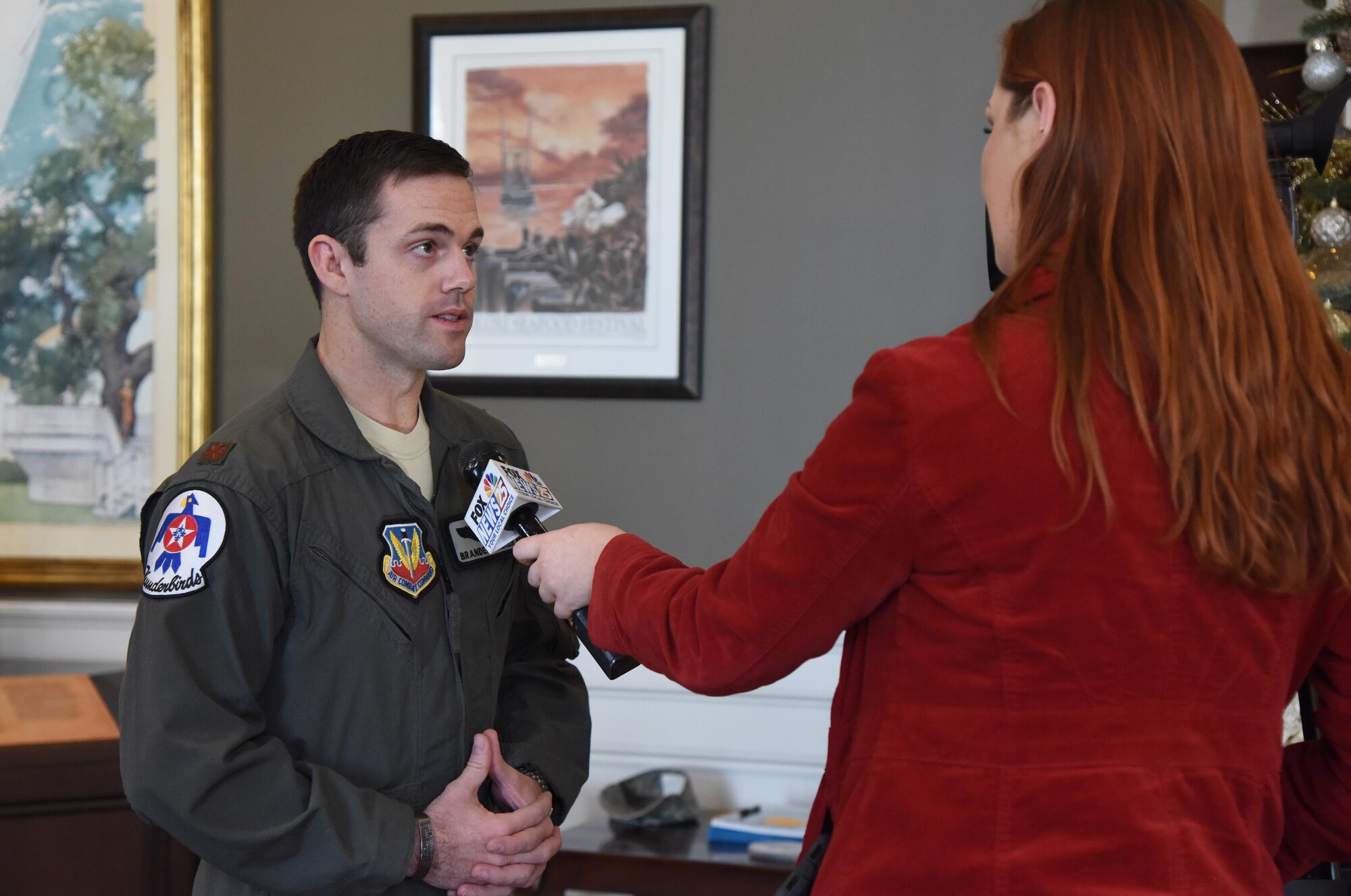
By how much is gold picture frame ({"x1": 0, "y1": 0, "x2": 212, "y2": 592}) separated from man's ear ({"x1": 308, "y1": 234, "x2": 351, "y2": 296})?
138 cm

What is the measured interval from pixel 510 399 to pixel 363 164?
3.97ft

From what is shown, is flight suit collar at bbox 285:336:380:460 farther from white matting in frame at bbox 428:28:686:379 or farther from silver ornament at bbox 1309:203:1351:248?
silver ornament at bbox 1309:203:1351:248

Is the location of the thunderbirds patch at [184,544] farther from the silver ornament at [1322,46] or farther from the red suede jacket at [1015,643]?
the silver ornament at [1322,46]

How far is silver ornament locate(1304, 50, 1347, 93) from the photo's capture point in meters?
2.04

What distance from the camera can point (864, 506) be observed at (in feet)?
3.37

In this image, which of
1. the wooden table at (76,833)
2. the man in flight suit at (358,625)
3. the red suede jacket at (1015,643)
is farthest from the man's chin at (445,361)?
the wooden table at (76,833)

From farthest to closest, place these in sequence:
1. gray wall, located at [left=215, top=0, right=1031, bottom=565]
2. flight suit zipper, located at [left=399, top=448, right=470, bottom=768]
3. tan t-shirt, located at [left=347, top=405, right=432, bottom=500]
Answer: gray wall, located at [left=215, top=0, right=1031, bottom=565] < tan t-shirt, located at [left=347, top=405, right=432, bottom=500] < flight suit zipper, located at [left=399, top=448, right=470, bottom=768]

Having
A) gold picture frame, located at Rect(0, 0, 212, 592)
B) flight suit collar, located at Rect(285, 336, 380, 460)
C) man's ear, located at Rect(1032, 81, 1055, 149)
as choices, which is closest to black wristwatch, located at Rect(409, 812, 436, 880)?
flight suit collar, located at Rect(285, 336, 380, 460)

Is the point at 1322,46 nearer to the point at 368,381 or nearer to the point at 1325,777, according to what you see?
the point at 1325,777

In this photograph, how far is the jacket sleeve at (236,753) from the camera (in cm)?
137

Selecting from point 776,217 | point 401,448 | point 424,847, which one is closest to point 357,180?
point 401,448

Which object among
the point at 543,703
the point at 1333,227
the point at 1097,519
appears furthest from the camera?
the point at 1333,227

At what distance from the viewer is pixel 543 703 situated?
71.5 inches

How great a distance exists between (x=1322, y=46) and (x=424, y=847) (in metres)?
1.95
